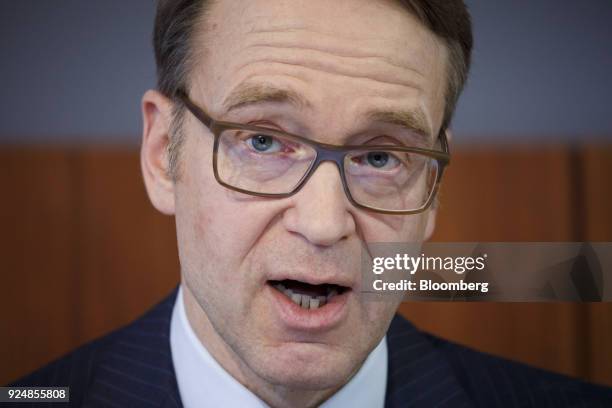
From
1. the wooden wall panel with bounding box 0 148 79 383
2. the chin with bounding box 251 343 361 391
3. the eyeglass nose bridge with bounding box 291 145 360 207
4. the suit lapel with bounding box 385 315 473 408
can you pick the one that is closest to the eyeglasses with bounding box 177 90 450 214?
the eyeglass nose bridge with bounding box 291 145 360 207

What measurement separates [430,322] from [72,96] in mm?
1058

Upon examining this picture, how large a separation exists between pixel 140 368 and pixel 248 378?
0.68 feet

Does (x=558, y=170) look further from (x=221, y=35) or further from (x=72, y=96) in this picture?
(x=72, y=96)

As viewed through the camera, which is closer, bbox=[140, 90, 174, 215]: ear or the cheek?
the cheek

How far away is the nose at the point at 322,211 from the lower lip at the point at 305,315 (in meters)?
0.10

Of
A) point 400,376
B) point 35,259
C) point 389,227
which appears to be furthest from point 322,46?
point 35,259

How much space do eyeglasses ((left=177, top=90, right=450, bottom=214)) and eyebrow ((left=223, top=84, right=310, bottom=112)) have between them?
0.11ft

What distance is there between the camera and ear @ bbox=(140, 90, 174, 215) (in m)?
1.19

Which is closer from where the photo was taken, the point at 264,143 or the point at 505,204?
the point at 264,143

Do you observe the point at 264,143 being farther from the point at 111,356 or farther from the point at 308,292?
the point at 111,356

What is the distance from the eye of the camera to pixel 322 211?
3.10ft

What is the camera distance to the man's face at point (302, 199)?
97 centimetres

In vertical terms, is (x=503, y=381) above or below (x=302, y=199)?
below

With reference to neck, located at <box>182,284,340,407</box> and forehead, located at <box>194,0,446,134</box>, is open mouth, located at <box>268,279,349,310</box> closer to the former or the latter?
neck, located at <box>182,284,340,407</box>
